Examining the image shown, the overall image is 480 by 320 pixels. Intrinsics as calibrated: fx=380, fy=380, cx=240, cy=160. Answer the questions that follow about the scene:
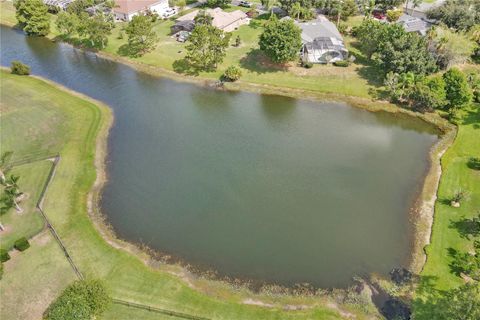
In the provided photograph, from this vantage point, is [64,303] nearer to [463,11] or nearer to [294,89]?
[294,89]

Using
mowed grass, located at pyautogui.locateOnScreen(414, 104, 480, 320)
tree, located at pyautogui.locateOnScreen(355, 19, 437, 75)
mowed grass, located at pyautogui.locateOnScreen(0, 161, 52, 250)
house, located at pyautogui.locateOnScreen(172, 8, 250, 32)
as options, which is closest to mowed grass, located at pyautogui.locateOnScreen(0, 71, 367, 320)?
mowed grass, located at pyautogui.locateOnScreen(0, 161, 52, 250)

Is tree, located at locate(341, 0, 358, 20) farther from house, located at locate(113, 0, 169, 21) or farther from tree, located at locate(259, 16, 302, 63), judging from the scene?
house, located at locate(113, 0, 169, 21)

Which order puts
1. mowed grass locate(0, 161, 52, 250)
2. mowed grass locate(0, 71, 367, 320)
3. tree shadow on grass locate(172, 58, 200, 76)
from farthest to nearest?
tree shadow on grass locate(172, 58, 200, 76) → mowed grass locate(0, 161, 52, 250) → mowed grass locate(0, 71, 367, 320)

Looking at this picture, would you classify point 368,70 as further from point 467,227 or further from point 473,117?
point 467,227

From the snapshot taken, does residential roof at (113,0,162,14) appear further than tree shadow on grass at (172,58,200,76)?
Yes

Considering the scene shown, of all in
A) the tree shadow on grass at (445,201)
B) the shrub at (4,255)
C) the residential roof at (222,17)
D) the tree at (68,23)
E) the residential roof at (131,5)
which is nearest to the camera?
the shrub at (4,255)

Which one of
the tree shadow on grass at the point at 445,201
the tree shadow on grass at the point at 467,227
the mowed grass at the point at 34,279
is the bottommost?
the tree shadow on grass at the point at 467,227

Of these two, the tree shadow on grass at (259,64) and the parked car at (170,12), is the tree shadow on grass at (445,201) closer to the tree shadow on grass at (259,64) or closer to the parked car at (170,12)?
the tree shadow on grass at (259,64)

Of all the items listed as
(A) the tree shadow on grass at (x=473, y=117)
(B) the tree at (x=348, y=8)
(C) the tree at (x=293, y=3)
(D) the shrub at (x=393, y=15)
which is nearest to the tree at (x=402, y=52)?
(A) the tree shadow on grass at (x=473, y=117)

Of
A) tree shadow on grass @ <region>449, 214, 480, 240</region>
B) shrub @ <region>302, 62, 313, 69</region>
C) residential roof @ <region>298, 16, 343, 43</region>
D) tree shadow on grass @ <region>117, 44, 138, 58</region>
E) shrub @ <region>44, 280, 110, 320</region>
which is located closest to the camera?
shrub @ <region>44, 280, 110, 320</region>
